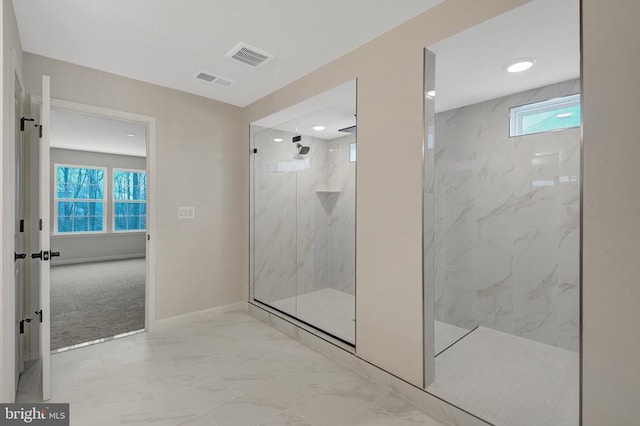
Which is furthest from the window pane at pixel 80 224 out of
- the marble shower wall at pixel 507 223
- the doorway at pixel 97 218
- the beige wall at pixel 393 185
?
the marble shower wall at pixel 507 223

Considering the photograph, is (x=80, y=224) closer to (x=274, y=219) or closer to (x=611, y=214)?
(x=274, y=219)

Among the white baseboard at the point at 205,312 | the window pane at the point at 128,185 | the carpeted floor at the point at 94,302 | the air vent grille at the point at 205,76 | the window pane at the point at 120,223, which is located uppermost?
the air vent grille at the point at 205,76

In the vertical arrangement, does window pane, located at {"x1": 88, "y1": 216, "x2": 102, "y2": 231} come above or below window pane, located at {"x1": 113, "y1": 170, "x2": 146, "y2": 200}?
below

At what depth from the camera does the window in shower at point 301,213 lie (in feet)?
11.5

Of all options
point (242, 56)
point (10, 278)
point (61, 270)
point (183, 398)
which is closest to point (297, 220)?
point (242, 56)

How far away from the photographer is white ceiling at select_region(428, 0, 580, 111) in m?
1.79

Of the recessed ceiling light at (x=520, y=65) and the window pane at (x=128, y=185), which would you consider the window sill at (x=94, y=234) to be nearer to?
the window pane at (x=128, y=185)

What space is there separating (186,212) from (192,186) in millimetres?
309

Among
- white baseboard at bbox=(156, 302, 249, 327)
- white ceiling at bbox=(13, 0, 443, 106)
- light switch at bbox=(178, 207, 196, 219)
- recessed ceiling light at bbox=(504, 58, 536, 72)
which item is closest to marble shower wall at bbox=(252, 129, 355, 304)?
white baseboard at bbox=(156, 302, 249, 327)

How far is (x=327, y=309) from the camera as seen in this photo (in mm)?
3449

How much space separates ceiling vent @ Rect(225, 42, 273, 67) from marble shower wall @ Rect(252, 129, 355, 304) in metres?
1.05

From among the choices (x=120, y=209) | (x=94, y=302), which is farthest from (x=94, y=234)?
(x=94, y=302)

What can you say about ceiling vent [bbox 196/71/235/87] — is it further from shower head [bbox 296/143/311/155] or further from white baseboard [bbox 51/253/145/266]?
white baseboard [bbox 51/253/145/266]

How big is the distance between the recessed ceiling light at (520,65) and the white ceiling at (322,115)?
4.03ft
